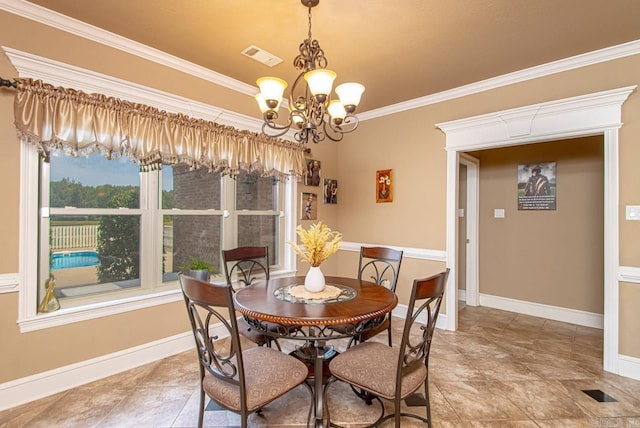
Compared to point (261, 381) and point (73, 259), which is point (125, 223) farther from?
point (261, 381)

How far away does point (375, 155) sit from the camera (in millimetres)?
4066

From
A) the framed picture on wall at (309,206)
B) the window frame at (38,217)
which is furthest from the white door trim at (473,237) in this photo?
the window frame at (38,217)

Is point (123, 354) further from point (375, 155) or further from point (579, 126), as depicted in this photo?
point (579, 126)

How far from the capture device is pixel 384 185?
3961 millimetres

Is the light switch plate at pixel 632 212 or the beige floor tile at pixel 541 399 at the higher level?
the light switch plate at pixel 632 212

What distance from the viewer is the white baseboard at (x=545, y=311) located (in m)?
3.56

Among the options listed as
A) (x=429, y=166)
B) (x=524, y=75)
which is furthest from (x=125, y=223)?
(x=524, y=75)

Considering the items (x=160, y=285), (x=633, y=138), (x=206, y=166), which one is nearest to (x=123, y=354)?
(x=160, y=285)

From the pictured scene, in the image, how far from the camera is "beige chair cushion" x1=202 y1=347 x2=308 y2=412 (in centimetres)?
146

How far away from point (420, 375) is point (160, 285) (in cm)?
228

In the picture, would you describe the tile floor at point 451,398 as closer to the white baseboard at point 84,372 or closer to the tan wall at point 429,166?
the white baseboard at point 84,372

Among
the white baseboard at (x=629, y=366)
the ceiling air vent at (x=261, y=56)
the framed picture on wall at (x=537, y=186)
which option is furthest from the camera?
the framed picture on wall at (x=537, y=186)

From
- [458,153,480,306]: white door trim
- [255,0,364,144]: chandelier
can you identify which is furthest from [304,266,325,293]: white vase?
[458,153,480,306]: white door trim

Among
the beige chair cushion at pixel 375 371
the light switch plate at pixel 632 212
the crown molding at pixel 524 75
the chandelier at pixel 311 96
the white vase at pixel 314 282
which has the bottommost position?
the beige chair cushion at pixel 375 371
